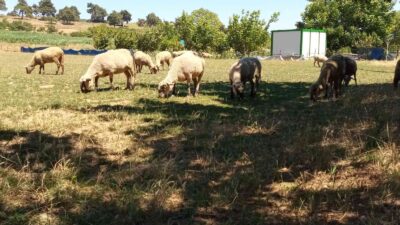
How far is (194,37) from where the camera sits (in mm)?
91125

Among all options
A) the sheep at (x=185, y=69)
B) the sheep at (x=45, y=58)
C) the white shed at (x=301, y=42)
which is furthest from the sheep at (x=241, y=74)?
the white shed at (x=301, y=42)

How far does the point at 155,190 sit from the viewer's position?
6805mm

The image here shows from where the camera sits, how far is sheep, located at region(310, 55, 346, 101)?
52.6 feet

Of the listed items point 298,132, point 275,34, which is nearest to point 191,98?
point 298,132

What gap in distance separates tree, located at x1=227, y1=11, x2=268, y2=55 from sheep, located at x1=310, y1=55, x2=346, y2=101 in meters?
72.2

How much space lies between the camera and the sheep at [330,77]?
16031 mm

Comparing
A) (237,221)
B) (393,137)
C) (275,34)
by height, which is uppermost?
(275,34)

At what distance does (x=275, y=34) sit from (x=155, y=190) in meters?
79.3

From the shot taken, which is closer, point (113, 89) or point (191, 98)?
point (191, 98)

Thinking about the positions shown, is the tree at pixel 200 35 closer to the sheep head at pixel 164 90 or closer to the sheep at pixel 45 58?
the sheep at pixel 45 58

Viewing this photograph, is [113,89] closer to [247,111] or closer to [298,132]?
[247,111]

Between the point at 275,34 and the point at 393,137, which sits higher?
the point at 275,34

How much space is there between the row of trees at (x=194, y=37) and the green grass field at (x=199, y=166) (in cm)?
7415

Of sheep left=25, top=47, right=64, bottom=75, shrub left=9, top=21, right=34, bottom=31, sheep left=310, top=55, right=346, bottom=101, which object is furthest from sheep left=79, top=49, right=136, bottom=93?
shrub left=9, top=21, right=34, bottom=31
